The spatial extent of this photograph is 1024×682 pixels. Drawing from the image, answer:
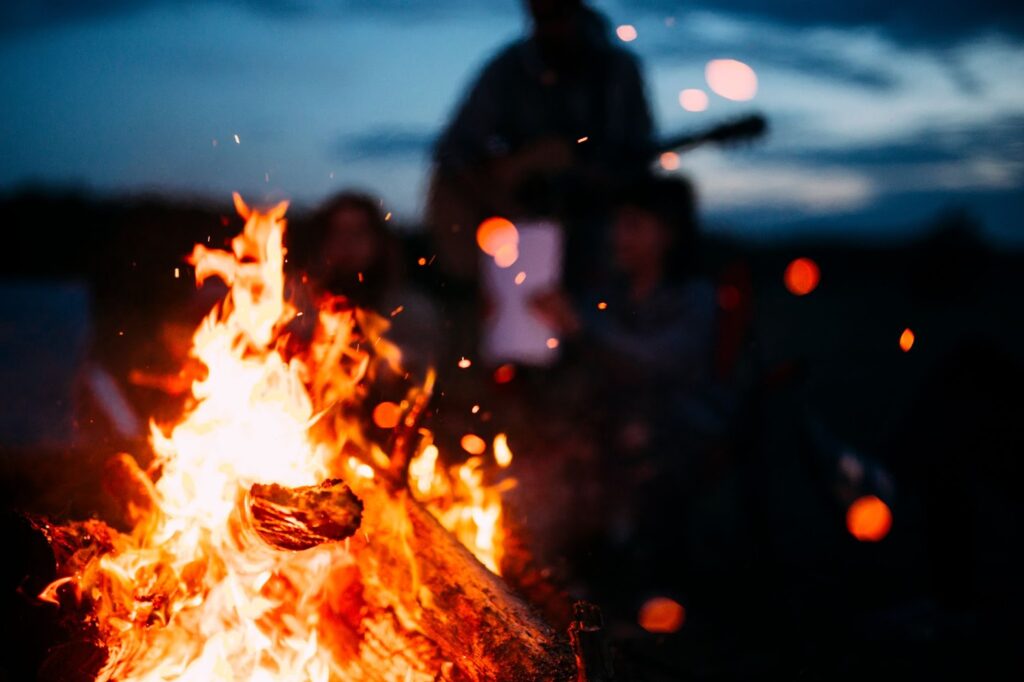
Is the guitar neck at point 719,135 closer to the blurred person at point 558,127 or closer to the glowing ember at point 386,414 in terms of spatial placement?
the blurred person at point 558,127

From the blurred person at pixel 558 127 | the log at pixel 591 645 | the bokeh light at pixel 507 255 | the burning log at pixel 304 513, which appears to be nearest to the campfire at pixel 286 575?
the burning log at pixel 304 513

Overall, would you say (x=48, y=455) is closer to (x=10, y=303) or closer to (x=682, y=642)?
(x=10, y=303)

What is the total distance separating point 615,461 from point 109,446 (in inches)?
116

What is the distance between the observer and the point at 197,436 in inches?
110

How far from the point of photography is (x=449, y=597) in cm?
246

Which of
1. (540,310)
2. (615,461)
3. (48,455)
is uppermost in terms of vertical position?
(540,310)

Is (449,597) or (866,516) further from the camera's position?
(866,516)

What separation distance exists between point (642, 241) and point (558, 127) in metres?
1.13

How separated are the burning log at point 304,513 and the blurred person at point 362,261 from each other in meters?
2.55

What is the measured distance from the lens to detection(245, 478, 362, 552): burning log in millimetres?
2299

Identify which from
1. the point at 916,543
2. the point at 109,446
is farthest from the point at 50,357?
the point at 916,543

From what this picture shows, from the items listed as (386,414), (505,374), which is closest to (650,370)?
(505,374)

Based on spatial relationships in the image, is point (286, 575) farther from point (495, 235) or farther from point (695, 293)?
point (495, 235)

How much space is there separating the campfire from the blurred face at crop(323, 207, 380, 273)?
2235 millimetres
